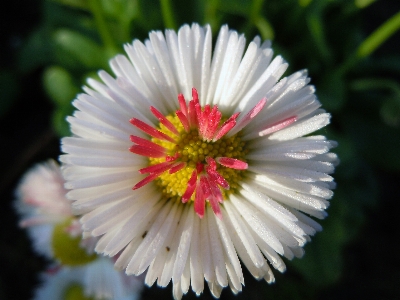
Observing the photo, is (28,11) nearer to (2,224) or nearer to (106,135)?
(2,224)

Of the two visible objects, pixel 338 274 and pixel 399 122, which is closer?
pixel 399 122

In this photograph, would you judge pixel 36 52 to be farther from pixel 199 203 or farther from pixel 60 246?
pixel 199 203

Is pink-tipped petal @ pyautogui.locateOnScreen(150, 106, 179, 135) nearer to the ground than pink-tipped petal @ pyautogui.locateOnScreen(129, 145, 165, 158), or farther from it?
farther from it

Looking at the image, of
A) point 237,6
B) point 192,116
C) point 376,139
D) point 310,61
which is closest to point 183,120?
point 192,116

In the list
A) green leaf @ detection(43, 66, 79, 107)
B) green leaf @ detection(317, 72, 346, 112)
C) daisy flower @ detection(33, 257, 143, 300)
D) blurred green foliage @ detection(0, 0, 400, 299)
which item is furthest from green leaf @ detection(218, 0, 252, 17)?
daisy flower @ detection(33, 257, 143, 300)

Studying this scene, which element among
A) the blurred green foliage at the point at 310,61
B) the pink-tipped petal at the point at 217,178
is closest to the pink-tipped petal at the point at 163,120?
the pink-tipped petal at the point at 217,178

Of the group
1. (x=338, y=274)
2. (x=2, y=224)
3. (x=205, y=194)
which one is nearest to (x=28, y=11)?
(x=2, y=224)

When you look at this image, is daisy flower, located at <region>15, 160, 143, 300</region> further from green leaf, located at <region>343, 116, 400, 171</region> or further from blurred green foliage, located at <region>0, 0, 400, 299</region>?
green leaf, located at <region>343, 116, 400, 171</region>
